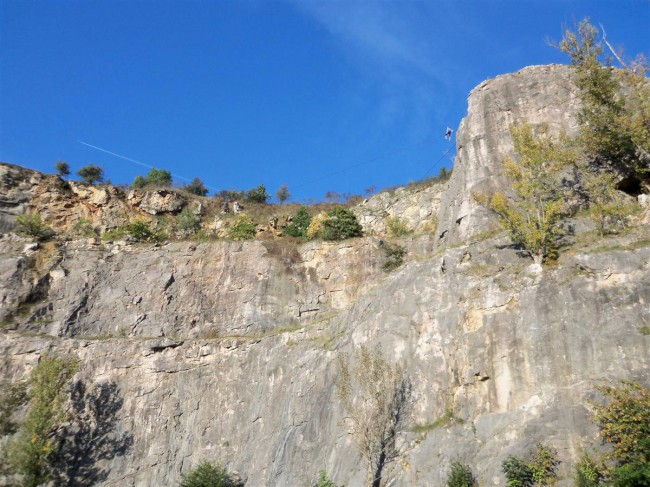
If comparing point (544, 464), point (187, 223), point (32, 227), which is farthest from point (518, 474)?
point (32, 227)

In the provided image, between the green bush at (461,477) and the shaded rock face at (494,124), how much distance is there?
40.1 feet

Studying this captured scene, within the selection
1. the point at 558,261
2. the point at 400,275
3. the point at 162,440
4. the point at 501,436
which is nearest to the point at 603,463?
the point at 501,436

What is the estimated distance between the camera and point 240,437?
2777cm

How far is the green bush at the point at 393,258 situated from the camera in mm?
33219

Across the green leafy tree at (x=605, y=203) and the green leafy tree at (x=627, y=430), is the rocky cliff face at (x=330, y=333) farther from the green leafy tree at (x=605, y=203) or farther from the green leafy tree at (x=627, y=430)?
the green leafy tree at (x=605, y=203)

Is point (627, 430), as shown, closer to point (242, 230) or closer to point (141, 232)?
point (242, 230)

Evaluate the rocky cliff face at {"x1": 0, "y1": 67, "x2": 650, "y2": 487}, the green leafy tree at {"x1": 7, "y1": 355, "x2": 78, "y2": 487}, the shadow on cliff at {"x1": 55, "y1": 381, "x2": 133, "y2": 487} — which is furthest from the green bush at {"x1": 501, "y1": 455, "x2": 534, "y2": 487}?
the green leafy tree at {"x1": 7, "y1": 355, "x2": 78, "y2": 487}

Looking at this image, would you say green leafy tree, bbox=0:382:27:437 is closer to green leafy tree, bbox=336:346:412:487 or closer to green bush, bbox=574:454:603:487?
green leafy tree, bbox=336:346:412:487

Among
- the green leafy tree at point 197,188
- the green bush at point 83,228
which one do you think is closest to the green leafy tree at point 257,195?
the green leafy tree at point 197,188

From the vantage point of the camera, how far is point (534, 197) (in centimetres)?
2558

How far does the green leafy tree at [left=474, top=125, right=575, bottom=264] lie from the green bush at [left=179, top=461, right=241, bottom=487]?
1690cm

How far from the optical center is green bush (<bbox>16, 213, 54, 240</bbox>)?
37.6 meters

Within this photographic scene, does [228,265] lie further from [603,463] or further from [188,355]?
[603,463]

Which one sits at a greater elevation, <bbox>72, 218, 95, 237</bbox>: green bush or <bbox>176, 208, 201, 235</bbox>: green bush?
<bbox>176, 208, 201, 235</bbox>: green bush
